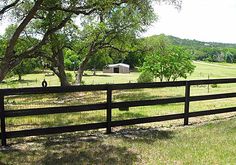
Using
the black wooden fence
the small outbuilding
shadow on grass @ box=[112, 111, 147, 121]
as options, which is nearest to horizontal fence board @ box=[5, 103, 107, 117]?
the black wooden fence

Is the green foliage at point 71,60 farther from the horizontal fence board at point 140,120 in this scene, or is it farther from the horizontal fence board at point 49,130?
the horizontal fence board at point 49,130

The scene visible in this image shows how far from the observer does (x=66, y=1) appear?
8695 mm

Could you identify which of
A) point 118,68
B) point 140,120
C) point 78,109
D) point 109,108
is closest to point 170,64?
point 140,120

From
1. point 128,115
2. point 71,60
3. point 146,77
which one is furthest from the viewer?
point 71,60

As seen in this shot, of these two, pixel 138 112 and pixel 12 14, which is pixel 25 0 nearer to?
pixel 12 14

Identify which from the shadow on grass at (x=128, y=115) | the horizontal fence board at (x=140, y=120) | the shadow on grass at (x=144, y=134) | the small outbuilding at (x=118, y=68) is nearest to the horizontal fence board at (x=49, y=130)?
the horizontal fence board at (x=140, y=120)

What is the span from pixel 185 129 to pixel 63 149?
3.57 meters

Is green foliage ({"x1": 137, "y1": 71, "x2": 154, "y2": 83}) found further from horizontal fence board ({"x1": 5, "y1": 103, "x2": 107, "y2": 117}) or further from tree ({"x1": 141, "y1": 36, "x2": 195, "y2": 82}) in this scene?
horizontal fence board ({"x1": 5, "y1": 103, "x2": 107, "y2": 117})

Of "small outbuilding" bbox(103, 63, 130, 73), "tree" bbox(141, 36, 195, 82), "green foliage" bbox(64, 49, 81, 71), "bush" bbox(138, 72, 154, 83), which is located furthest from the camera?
"small outbuilding" bbox(103, 63, 130, 73)

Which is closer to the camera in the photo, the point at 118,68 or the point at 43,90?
the point at 43,90

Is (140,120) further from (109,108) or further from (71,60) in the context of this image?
(71,60)

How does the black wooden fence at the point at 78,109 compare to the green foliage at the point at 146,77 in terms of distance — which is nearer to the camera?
the black wooden fence at the point at 78,109

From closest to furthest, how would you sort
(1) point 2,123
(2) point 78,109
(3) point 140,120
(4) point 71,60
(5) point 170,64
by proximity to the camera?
(1) point 2,123
(2) point 78,109
(3) point 140,120
(5) point 170,64
(4) point 71,60

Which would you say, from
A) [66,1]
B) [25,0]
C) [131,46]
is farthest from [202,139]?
[131,46]
